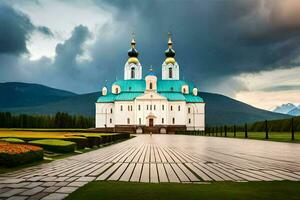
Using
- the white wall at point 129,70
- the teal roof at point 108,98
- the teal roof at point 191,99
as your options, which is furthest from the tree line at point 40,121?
the teal roof at point 191,99

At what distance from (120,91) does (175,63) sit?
62.5ft

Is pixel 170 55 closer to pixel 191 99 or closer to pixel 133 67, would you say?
pixel 133 67

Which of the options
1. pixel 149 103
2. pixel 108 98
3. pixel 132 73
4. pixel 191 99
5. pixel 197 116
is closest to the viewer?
pixel 149 103

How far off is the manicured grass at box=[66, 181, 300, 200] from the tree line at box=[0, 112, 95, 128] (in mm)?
89372

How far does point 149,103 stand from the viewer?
332ft

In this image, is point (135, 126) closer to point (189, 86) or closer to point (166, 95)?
point (166, 95)

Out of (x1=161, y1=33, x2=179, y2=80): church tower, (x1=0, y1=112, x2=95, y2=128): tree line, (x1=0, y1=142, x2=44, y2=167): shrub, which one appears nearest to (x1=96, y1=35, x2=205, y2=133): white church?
(x1=161, y1=33, x2=179, y2=80): church tower

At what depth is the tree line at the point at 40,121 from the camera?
9279 cm

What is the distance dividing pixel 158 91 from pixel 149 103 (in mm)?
11105

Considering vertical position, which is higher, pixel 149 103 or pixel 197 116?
pixel 149 103

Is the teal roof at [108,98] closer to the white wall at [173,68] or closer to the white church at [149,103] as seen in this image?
the white church at [149,103]

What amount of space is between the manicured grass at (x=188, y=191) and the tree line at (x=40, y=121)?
89372 millimetres

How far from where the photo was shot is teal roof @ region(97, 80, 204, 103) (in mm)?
106562

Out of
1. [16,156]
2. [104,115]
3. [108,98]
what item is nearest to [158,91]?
[108,98]
